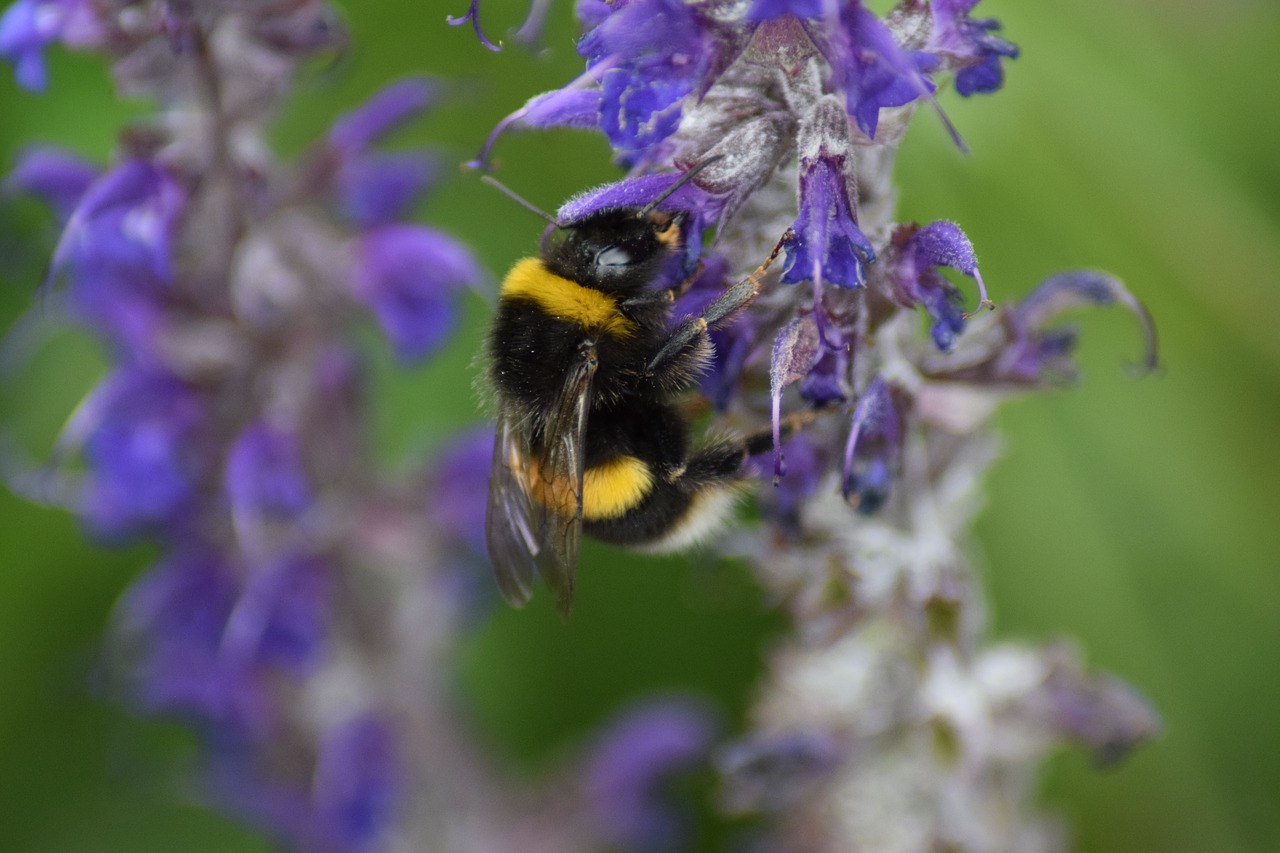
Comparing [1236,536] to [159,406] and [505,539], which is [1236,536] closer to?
[505,539]

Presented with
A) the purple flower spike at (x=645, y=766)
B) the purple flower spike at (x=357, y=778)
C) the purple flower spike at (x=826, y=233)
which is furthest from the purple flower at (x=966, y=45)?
the purple flower spike at (x=357, y=778)

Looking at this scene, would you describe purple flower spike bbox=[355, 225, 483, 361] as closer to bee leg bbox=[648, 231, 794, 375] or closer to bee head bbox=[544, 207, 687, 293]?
bee head bbox=[544, 207, 687, 293]

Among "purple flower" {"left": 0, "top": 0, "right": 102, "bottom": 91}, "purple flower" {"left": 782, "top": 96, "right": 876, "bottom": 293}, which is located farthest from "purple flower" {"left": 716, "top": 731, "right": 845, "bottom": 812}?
"purple flower" {"left": 0, "top": 0, "right": 102, "bottom": 91}

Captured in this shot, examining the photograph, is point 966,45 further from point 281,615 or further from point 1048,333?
point 281,615

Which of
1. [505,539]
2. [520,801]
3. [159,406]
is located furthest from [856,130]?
[520,801]

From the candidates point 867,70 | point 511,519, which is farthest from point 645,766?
point 867,70
